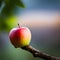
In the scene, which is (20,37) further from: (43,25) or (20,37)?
(43,25)

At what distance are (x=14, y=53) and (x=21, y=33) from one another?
58.6 inches

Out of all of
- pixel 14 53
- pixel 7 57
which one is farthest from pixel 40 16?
pixel 7 57

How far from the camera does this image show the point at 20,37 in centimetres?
53

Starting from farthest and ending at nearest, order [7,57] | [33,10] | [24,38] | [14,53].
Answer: [33,10], [14,53], [7,57], [24,38]

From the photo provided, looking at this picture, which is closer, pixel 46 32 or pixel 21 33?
pixel 21 33

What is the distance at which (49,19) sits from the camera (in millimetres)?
2762

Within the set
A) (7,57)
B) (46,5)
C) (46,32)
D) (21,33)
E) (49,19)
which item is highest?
(46,5)

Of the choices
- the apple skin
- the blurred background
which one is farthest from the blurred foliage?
the blurred background

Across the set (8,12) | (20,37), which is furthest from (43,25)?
(20,37)

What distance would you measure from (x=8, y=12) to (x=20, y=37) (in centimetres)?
14

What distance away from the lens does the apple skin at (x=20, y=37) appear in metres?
0.51

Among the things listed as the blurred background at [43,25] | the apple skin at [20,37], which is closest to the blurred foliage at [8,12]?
the apple skin at [20,37]

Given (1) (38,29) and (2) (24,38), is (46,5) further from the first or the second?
(2) (24,38)

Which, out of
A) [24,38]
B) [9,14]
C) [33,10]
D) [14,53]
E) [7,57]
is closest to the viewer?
[24,38]
